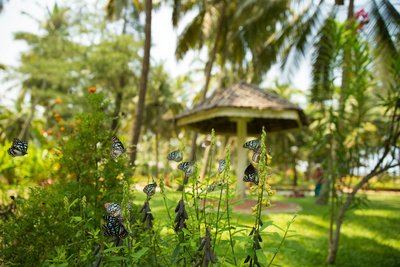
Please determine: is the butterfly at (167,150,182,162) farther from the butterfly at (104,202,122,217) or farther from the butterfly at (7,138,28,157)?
the butterfly at (7,138,28,157)

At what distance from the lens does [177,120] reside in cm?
999

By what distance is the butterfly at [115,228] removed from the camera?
70.4 inches

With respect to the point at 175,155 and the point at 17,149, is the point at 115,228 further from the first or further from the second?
the point at 17,149

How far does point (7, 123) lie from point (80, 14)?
42.2 feet

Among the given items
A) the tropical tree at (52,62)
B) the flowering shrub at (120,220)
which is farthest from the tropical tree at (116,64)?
the flowering shrub at (120,220)

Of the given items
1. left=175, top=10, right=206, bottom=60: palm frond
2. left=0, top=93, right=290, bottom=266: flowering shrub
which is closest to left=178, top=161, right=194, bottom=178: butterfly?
left=0, top=93, right=290, bottom=266: flowering shrub

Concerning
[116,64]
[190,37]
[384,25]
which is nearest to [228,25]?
[190,37]

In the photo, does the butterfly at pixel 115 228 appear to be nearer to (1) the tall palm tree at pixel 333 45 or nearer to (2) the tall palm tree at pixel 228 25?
(1) the tall palm tree at pixel 333 45

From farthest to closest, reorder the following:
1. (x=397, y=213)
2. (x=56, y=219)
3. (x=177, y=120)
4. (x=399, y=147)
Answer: (x=177, y=120) < (x=397, y=213) < (x=399, y=147) < (x=56, y=219)

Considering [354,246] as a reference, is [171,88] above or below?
above

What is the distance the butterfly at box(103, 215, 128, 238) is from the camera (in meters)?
1.79

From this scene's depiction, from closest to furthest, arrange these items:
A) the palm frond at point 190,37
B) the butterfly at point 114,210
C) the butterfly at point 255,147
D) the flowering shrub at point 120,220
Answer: the butterfly at point 114,210 < the flowering shrub at point 120,220 < the butterfly at point 255,147 < the palm frond at point 190,37

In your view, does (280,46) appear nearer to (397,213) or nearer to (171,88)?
(397,213)

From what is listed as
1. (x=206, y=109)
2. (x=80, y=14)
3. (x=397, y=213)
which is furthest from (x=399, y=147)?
(x=80, y=14)
